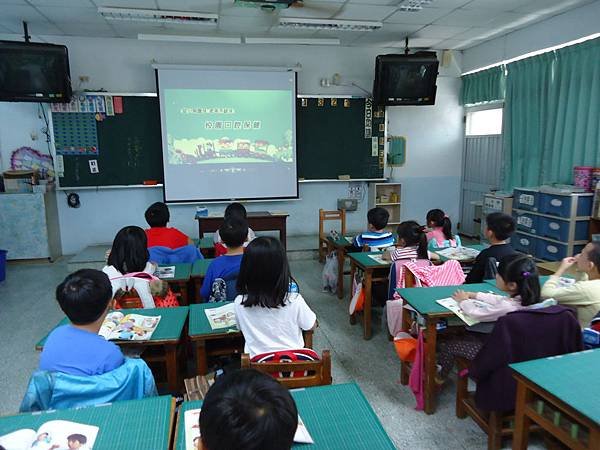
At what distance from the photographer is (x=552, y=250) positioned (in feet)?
15.1

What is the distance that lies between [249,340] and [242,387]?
1.11 m

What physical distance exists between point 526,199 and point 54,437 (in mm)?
5070

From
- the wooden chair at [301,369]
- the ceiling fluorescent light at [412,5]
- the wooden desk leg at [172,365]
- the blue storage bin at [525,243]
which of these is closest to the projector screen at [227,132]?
the ceiling fluorescent light at [412,5]

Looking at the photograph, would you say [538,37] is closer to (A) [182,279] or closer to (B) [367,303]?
(B) [367,303]

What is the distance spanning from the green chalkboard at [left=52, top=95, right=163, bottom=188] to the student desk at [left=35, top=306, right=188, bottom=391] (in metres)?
3.99

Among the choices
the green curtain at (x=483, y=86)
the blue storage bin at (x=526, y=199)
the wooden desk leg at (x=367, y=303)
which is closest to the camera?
the wooden desk leg at (x=367, y=303)

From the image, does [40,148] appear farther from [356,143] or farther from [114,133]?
[356,143]

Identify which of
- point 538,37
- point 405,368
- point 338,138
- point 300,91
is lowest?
point 405,368

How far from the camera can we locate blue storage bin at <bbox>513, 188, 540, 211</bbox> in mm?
4801

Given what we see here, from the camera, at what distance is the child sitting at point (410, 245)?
3188 millimetres

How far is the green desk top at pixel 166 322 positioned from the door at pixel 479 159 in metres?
5.28

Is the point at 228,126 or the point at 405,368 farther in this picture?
the point at 228,126

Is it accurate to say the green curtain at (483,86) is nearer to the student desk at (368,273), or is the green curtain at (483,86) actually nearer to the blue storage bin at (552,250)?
the blue storage bin at (552,250)

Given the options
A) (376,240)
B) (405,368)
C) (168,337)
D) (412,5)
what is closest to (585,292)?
(405,368)
